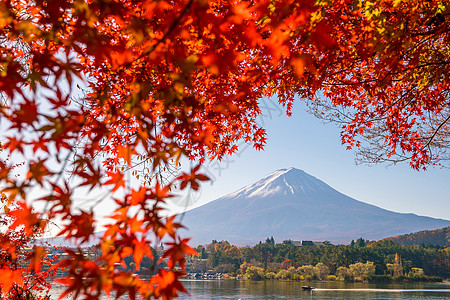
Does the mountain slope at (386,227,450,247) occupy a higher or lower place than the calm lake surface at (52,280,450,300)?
Result: higher

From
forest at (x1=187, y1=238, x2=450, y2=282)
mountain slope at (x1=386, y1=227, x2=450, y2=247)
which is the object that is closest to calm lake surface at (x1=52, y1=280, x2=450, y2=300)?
forest at (x1=187, y1=238, x2=450, y2=282)

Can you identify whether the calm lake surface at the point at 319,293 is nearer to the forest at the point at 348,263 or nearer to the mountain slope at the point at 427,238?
the forest at the point at 348,263

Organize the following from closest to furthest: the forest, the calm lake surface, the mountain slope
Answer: the calm lake surface < the forest < the mountain slope

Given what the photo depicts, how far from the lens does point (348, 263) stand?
221 feet

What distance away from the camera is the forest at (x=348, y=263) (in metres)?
66.7

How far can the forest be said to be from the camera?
6669cm

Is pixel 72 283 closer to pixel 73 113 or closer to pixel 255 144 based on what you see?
pixel 73 113

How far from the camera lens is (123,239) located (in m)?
1.77

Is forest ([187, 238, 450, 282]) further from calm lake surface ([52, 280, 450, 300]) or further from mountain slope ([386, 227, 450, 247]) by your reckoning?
mountain slope ([386, 227, 450, 247])

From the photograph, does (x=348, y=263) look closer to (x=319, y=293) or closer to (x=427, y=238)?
(x=319, y=293)

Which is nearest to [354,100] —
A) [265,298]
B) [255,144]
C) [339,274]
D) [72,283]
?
[255,144]

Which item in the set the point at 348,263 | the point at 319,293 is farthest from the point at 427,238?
the point at 319,293

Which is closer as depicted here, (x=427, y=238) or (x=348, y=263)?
(x=348, y=263)

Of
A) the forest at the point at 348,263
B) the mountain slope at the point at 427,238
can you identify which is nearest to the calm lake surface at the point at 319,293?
the forest at the point at 348,263
